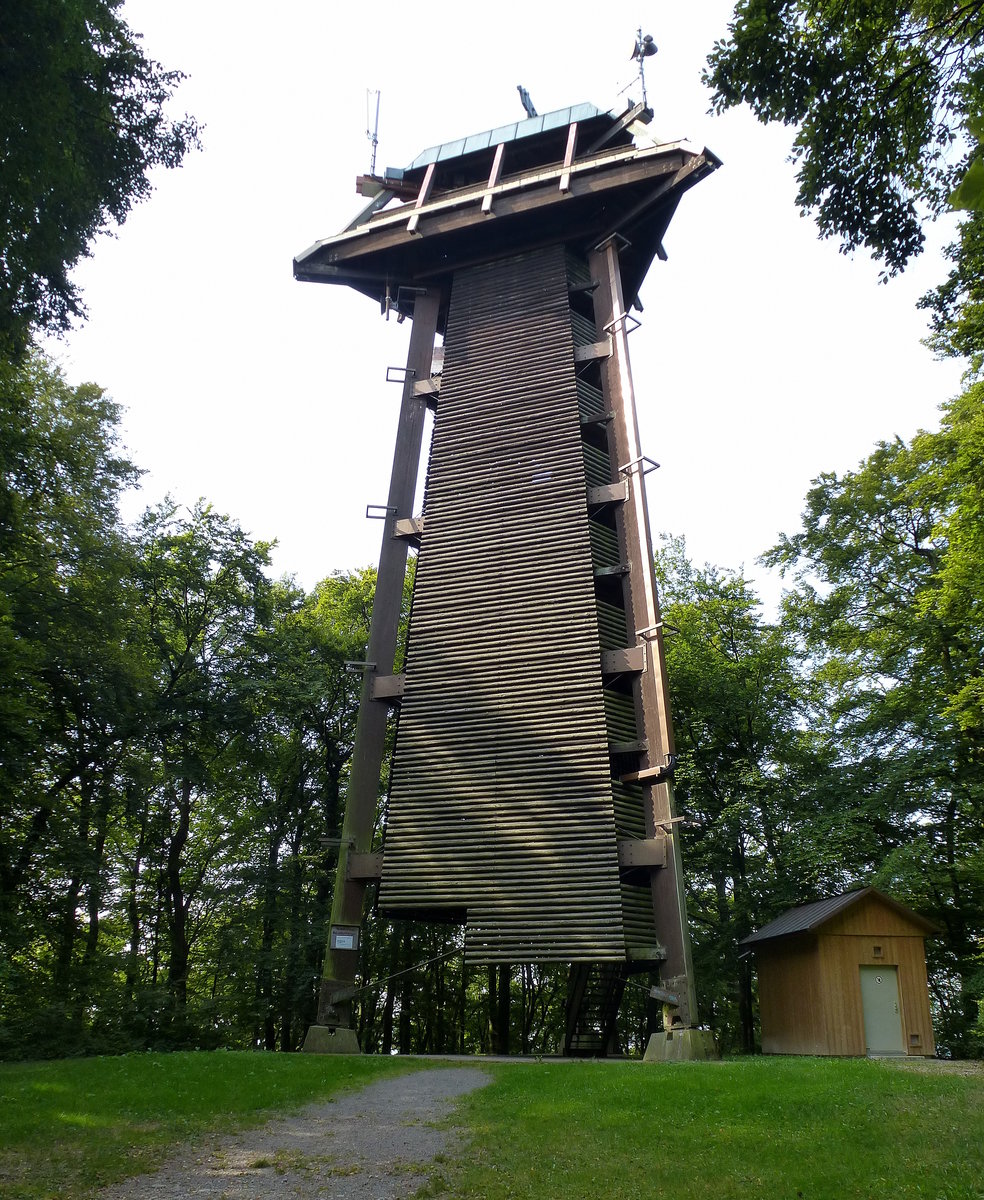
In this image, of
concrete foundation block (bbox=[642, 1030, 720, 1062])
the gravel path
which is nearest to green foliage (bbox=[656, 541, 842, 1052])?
concrete foundation block (bbox=[642, 1030, 720, 1062])

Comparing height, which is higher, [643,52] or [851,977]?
[643,52]

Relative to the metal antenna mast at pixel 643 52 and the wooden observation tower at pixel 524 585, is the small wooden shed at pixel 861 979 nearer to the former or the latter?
the wooden observation tower at pixel 524 585

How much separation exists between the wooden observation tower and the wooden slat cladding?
0.12 feet

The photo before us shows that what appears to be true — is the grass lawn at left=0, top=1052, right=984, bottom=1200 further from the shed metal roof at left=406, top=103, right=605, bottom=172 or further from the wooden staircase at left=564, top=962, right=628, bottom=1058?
the shed metal roof at left=406, top=103, right=605, bottom=172

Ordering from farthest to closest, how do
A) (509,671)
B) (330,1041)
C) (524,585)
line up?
1. (524,585)
2. (509,671)
3. (330,1041)

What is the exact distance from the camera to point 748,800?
20.4 meters

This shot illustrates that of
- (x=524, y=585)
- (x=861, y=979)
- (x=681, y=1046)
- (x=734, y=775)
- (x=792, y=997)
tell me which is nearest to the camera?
(x=681, y=1046)

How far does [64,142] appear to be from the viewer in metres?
7.70

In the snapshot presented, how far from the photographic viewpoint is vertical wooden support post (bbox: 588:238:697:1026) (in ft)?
42.2

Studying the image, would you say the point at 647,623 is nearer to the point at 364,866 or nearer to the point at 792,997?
the point at 364,866

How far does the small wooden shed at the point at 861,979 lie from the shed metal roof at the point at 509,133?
1481 centimetres

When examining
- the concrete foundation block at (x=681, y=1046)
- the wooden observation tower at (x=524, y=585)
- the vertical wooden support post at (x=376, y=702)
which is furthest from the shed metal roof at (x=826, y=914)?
the vertical wooden support post at (x=376, y=702)

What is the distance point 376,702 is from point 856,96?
11.5 metres

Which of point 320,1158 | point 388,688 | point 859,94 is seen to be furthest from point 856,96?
point 388,688
